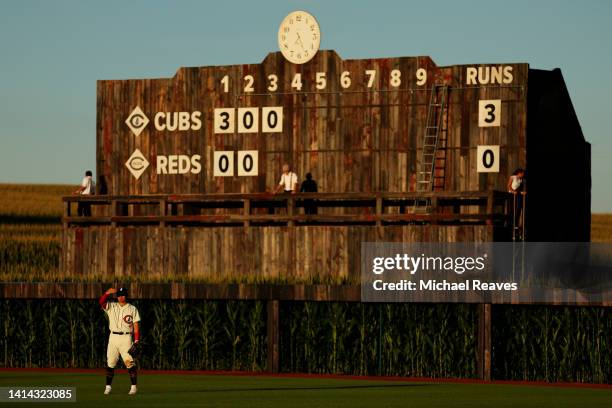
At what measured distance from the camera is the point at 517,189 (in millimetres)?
35969

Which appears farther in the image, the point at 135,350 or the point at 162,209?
the point at 162,209

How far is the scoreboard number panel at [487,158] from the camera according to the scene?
36906 millimetres

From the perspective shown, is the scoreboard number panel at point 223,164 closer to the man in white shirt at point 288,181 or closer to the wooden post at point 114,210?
the man in white shirt at point 288,181

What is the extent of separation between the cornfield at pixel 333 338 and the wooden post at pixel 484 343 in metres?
0.32

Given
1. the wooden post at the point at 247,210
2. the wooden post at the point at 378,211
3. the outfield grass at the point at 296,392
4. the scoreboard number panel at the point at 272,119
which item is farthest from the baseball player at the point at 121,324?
the scoreboard number panel at the point at 272,119

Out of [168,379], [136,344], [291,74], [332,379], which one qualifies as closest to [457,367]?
[332,379]

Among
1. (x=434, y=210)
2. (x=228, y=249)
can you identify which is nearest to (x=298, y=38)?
(x=228, y=249)

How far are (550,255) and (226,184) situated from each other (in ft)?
34.5

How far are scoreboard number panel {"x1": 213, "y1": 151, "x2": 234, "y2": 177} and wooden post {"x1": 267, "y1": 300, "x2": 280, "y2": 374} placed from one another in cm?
846

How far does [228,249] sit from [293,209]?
7.10 feet

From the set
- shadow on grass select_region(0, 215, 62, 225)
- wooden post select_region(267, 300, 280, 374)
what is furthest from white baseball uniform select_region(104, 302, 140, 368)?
shadow on grass select_region(0, 215, 62, 225)

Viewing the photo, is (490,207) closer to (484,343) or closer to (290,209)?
(484,343)

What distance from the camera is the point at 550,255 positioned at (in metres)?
34.5

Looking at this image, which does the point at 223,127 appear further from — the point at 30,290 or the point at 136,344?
the point at 136,344
